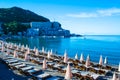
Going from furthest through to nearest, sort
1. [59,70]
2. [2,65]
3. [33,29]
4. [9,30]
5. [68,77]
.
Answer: [33,29]
[9,30]
[2,65]
[59,70]
[68,77]

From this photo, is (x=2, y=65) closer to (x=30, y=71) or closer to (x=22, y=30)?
(x=30, y=71)

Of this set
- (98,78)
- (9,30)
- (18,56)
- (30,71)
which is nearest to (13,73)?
(30,71)

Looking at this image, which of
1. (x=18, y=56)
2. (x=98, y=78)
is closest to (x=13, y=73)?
(x=98, y=78)

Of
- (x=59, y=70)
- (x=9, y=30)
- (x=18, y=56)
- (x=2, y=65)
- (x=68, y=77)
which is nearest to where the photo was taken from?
(x=68, y=77)

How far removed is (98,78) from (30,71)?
6165 mm

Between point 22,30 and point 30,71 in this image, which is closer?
point 30,71

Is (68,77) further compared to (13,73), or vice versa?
(13,73)

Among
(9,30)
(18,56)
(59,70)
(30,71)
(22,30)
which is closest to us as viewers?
(30,71)

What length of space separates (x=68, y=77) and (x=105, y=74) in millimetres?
4631

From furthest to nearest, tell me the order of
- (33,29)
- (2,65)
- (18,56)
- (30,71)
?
(33,29), (18,56), (2,65), (30,71)

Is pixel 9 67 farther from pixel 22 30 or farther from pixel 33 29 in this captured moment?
pixel 33 29

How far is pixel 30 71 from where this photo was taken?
2275 cm

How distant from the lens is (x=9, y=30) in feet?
515

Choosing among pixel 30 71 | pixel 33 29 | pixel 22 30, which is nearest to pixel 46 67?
pixel 30 71
